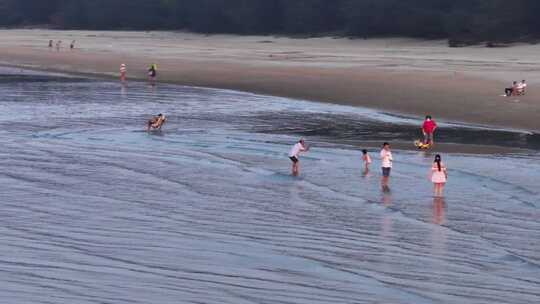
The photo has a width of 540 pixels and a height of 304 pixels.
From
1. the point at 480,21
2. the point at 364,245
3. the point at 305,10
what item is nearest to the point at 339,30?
the point at 305,10

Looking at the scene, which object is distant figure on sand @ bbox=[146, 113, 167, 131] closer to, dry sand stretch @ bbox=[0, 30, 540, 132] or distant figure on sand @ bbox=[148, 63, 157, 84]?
dry sand stretch @ bbox=[0, 30, 540, 132]

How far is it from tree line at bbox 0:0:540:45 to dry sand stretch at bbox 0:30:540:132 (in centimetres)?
136

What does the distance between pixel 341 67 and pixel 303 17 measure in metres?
27.4

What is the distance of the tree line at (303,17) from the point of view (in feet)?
212

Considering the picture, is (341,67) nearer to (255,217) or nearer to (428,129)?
(428,129)

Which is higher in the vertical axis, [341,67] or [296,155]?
[341,67]

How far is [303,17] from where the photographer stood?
79688 mm

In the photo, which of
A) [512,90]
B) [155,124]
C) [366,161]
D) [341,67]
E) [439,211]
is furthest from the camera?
[341,67]

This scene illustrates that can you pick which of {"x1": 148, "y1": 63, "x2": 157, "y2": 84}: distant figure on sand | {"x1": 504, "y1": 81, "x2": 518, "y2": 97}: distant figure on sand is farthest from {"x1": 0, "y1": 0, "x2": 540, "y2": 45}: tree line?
{"x1": 504, "y1": 81, "x2": 518, "y2": 97}: distant figure on sand

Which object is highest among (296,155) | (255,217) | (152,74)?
(152,74)

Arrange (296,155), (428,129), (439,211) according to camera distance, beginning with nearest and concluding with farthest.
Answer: (439,211) → (296,155) → (428,129)

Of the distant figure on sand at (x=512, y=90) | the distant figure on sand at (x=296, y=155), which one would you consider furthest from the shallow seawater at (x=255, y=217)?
the distant figure on sand at (x=512, y=90)

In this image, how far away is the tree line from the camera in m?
64.6

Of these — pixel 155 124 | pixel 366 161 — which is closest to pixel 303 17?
pixel 155 124
